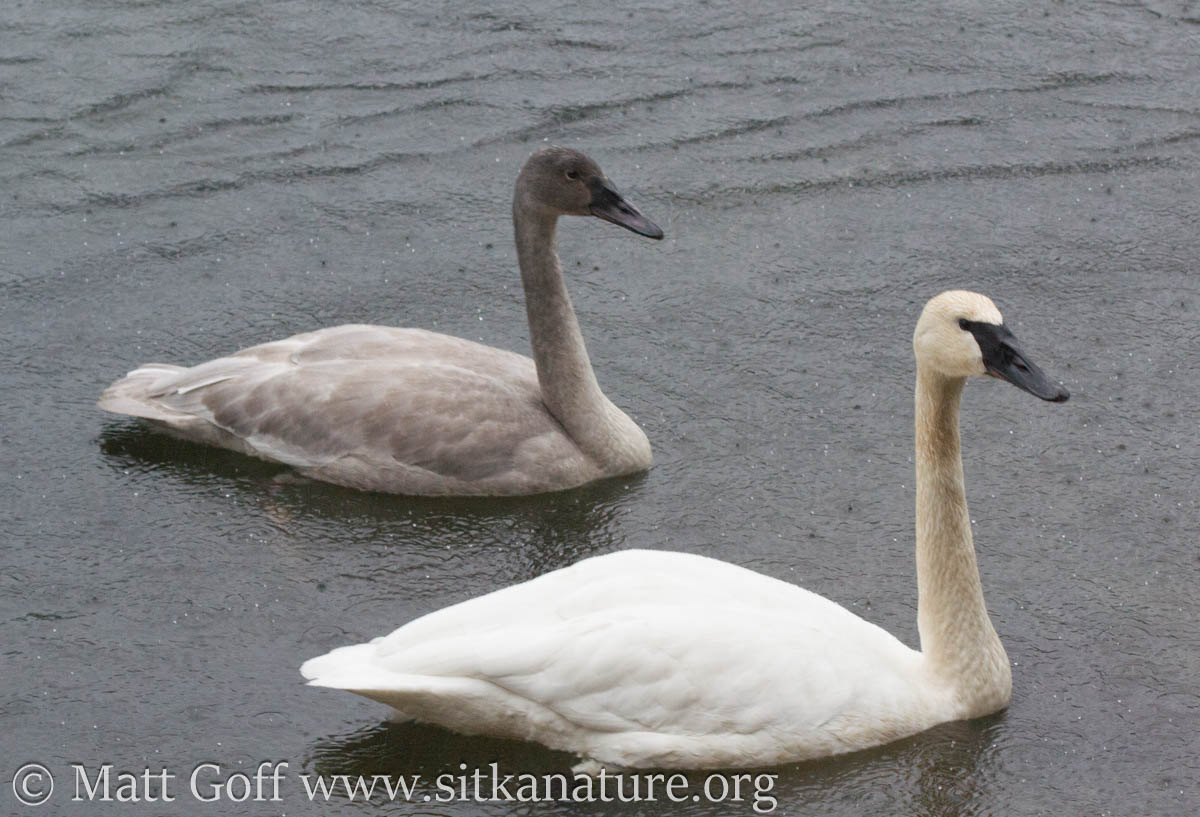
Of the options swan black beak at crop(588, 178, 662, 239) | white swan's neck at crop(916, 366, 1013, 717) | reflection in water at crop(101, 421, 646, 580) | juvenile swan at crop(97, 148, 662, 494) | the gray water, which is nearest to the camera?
white swan's neck at crop(916, 366, 1013, 717)

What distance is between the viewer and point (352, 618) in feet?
20.3

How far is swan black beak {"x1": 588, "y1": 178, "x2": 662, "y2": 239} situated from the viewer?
715cm

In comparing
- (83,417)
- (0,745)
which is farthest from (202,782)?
(83,417)

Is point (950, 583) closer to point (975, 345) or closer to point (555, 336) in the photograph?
point (975, 345)

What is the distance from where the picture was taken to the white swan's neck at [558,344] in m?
7.09

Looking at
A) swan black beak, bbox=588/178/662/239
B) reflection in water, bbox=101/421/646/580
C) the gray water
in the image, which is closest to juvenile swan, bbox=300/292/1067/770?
the gray water

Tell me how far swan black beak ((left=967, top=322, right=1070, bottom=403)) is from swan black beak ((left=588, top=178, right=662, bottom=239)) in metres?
2.02

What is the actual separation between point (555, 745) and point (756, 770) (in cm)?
60

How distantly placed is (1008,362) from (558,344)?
2.19 metres

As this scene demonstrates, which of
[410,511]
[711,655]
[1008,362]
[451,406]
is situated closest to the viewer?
[711,655]

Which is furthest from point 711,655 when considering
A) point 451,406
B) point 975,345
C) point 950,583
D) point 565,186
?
point 565,186

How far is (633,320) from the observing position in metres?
8.25

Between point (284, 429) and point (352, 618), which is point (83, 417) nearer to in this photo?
point (284, 429)

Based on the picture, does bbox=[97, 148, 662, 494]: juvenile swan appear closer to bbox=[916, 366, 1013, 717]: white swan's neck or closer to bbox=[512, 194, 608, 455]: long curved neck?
bbox=[512, 194, 608, 455]: long curved neck
